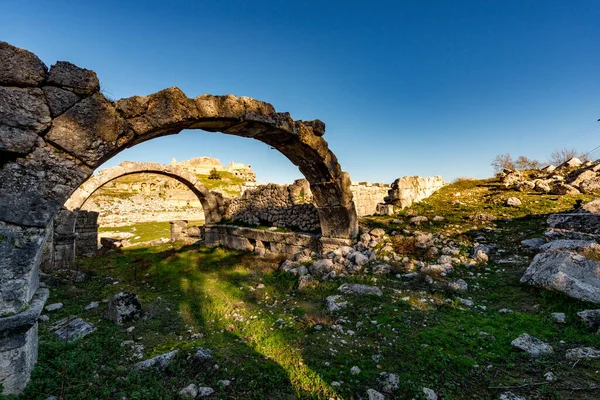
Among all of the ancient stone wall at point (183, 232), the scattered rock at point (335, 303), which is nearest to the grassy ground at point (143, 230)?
the ancient stone wall at point (183, 232)

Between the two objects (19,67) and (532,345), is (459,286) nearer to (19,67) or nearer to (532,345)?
(532,345)

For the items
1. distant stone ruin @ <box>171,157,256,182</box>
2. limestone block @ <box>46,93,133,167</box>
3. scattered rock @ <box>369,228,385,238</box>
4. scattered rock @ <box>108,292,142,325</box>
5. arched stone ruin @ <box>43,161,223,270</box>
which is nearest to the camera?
limestone block @ <box>46,93,133,167</box>

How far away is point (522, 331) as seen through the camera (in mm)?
3121

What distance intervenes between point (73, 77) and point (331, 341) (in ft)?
13.4

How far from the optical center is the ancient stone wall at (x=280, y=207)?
8227 mm

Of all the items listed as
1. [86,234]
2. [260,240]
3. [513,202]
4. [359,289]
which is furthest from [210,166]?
[359,289]

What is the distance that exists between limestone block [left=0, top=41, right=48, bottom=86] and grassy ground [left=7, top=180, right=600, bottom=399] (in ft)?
8.79

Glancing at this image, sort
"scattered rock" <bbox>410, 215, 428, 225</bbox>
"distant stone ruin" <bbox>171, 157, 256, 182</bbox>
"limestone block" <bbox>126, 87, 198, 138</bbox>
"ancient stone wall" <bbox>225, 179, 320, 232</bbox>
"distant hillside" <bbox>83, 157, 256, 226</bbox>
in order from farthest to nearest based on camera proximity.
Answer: "distant stone ruin" <bbox>171, 157, 256, 182</bbox> → "distant hillside" <bbox>83, 157, 256, 226</bbox> → "ancient stone wall" <bbox>225, 179, 320, 232</bbox> → "scattered rock" <bbox>410, 215, 428, 225</bbox> → "limestone block" <bbox>126, 87, 198, 138</bbox>

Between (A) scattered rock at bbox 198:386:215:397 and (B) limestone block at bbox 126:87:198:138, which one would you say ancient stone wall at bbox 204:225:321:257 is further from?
(A) scattered rock at bbox 198:386:215:397

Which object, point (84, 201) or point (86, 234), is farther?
point (86, 234)

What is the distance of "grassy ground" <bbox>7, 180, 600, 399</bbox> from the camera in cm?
239

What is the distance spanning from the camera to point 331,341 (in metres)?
3.20

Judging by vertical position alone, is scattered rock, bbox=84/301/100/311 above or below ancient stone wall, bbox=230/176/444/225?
below

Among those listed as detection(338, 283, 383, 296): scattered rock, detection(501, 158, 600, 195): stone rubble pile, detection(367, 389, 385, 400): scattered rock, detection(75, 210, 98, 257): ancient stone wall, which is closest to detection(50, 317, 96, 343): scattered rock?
detection(367, 389, 385, 400): scattered rock
